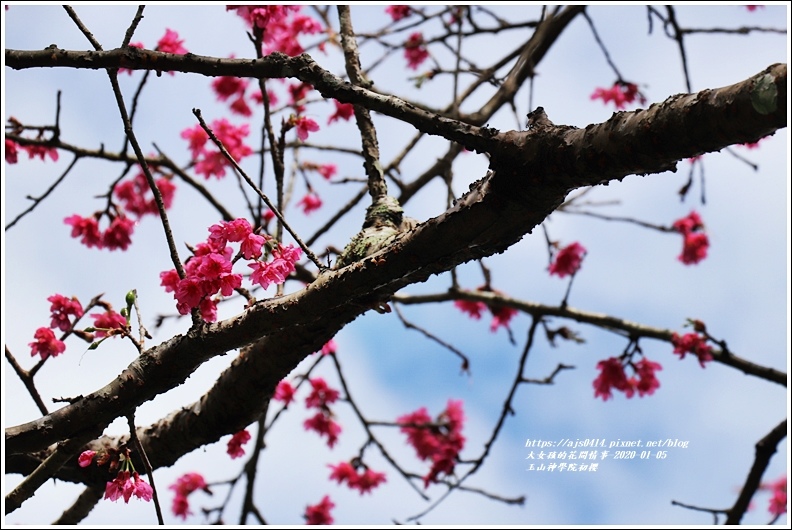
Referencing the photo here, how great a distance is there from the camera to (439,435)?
4949mm

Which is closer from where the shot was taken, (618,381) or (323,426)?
(618,381)

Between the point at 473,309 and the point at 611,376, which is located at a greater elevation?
the point at 473,309

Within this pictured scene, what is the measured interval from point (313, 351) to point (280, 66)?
90 cm

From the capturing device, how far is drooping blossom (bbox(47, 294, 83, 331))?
8.76ft

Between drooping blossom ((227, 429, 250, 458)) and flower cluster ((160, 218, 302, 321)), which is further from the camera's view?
drooping blossom ((227, 429, 250, 458))

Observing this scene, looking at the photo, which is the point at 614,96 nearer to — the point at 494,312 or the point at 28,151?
the point at 494,312

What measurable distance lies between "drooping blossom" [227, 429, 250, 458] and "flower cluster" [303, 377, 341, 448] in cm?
194

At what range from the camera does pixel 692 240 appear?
209 inches

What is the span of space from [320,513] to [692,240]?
351cm

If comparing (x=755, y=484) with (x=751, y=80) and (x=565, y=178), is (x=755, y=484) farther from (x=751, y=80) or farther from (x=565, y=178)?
(x=751, y=80)

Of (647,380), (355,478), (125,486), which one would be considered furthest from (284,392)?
(125,486)

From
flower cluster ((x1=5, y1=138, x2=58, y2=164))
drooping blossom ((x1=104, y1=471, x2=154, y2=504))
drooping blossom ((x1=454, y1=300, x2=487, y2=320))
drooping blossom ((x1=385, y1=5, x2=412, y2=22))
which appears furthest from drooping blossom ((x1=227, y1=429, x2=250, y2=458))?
drooping blossom ((x1=385, y1=5, x2=412, y2=22))

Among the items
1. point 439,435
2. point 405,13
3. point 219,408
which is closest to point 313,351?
point 219,408

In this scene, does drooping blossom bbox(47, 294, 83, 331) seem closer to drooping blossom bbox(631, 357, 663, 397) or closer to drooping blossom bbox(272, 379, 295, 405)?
drooping blossom bbox(272, 379, 295, 405)
